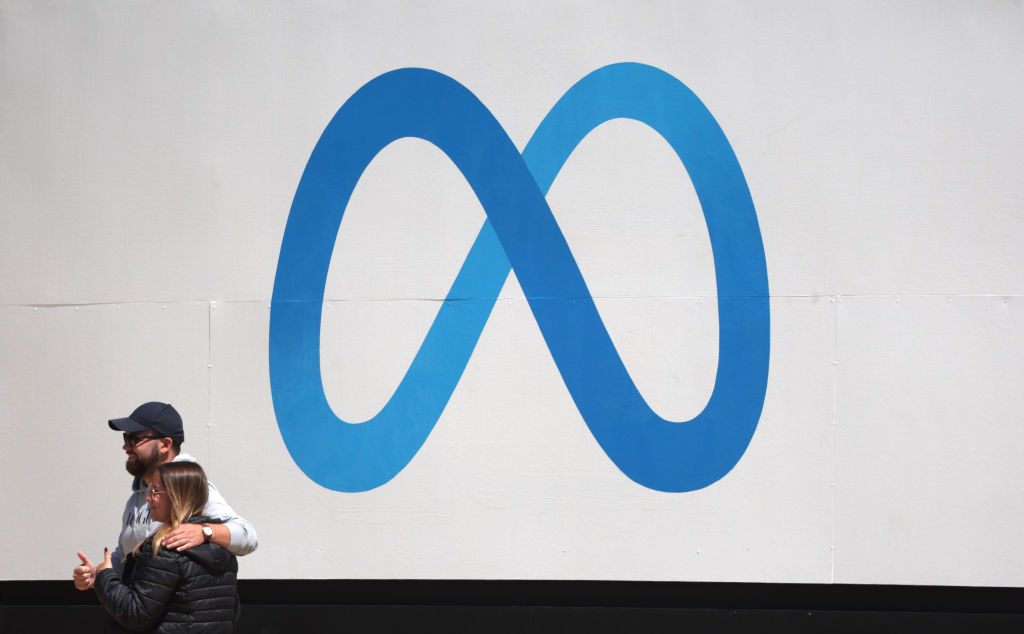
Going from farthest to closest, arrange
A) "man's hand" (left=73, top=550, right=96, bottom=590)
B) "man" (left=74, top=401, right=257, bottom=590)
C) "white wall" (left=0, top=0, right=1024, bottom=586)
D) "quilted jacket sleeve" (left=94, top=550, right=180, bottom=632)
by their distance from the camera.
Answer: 1. "white wall" (left=0, top=0, right=1024, bottom=586)
2. "man" (left=74, top=401, right=257, bottom=590)
3. "man's hand" (left=73, top=550, right=96, bottom=590)
4. "quilted jacket sleeve" (left=94, top=550, right=180, bottom=632)

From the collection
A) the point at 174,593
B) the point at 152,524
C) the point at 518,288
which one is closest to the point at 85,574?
the point at 152,524

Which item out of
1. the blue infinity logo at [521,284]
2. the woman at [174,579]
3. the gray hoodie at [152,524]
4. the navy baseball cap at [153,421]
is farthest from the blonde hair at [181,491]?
the blue infinity logo at [521,284]

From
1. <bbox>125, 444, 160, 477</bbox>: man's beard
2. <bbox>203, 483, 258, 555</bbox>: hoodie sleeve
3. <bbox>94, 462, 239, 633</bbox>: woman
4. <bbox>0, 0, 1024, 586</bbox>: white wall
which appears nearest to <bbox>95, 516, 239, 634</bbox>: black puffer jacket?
<bbox>94, 462, 239, 633</bbox>: woman

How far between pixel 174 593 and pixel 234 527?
0.22 meters

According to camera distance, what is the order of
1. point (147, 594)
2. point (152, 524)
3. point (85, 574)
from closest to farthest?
point (147, 594), point (85, 574), point (152, 524)

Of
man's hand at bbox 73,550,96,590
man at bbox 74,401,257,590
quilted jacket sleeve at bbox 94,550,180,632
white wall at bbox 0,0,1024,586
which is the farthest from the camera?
white wall at bbox 0,0,1024,586

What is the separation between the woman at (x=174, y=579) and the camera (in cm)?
192

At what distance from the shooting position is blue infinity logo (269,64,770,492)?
304 cm

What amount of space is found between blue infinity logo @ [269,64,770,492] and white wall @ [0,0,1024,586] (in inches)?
2.0

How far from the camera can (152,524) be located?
2289 millimetres

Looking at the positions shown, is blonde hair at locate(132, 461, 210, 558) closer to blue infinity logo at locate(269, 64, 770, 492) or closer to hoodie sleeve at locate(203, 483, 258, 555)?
hoodie sleeve at locate(203, 483, 258, 555)

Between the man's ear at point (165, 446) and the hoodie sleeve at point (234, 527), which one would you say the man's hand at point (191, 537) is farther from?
the man's ear at point (165, 446)

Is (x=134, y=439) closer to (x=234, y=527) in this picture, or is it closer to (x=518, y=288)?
(x=234, y=527)

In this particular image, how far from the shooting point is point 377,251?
10.2 feet
